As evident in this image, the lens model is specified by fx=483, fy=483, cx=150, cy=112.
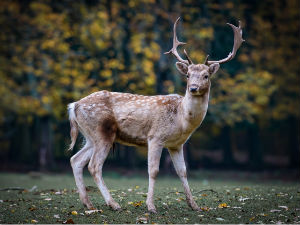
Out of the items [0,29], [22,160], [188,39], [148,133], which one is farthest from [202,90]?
[22,160]

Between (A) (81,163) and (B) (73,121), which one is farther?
(B) (73,121)

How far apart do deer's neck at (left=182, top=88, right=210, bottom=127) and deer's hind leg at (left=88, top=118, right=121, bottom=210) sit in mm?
1337

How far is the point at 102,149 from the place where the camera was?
324 inches

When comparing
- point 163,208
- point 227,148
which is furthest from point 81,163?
point 227,148

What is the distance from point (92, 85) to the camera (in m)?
19.8

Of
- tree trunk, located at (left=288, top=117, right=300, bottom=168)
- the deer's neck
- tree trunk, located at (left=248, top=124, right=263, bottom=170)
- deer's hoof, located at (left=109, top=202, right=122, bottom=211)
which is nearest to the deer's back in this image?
the deer's neck

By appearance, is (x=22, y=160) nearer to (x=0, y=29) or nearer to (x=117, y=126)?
(x=0, y=29)

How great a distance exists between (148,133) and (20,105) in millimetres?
13201

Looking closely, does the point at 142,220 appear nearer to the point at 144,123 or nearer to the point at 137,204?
the point at 137,204

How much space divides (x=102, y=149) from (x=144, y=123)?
2.81 feet

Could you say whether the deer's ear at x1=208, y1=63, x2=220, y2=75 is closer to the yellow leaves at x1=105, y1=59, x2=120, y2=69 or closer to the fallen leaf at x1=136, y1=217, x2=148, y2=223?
the fallen leaf at x1=136, y1=217, x2=148, y2=223

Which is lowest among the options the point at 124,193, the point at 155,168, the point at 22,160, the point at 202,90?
the point at 22,160

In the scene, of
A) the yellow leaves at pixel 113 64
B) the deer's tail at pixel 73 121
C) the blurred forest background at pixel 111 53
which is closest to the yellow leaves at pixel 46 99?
the blurred forest background at pixel 111 53

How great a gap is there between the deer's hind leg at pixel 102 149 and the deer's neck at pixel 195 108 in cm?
134
